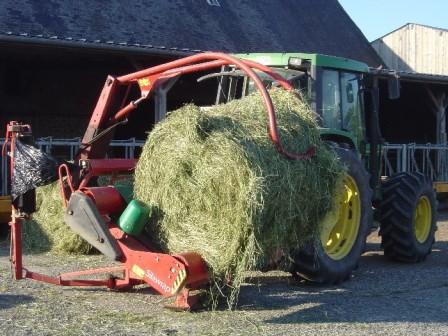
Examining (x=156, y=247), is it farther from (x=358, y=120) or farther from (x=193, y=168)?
(x=358, y=120)

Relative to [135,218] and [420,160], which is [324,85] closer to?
[135,218]

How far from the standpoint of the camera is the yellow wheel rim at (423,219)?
959cm

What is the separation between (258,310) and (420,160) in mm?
12594

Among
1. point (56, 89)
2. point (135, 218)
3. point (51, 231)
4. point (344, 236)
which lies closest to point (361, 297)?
point (344, 236)

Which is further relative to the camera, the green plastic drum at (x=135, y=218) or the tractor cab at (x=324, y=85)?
the tractor cab at (x=324, y=85)

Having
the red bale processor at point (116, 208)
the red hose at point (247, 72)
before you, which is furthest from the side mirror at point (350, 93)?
the red bale processor at point (116, 208)

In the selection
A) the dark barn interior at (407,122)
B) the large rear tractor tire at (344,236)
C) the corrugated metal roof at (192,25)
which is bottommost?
the large rear tractor tire at (344,236)

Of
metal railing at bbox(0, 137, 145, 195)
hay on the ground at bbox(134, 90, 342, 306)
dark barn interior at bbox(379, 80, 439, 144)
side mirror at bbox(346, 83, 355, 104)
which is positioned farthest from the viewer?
dark barn interior at bbox(379, 80, 439, 144)

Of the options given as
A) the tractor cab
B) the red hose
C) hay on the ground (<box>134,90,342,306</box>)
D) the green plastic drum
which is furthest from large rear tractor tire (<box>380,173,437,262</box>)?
the green plastic drum

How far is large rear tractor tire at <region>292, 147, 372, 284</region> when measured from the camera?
7.25 metres

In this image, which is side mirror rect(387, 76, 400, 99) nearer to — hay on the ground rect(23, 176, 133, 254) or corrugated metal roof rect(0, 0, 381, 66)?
hay on the ground rect(23, 176, 133, 254)

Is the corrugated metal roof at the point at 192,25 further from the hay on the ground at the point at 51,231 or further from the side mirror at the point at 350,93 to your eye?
the side mirror at the point at 350,93

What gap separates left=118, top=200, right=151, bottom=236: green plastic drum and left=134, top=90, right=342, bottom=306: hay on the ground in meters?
0.10

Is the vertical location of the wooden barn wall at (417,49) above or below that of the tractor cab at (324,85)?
above
